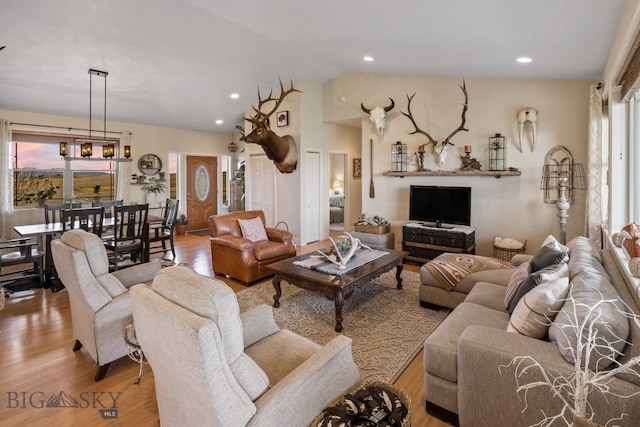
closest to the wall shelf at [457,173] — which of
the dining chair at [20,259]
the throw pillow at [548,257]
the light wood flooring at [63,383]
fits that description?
the throw pillow at [548,257]

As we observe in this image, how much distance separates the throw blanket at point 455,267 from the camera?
10.8 ft

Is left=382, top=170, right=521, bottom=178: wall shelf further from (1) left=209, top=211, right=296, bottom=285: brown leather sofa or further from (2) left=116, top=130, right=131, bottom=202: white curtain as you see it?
(2) left=116, top=130, right=131, bottom=202: white curtain

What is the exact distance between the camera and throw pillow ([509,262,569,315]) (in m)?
2.05

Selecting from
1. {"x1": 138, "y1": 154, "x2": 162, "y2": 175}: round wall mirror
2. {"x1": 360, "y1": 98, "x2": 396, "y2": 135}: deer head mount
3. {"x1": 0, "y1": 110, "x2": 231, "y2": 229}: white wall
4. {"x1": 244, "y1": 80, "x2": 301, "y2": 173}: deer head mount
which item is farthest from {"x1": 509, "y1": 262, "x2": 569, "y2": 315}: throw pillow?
{"x1": 138, "y1": 154, "x2": 162, "y2": 175}: round wall mirror

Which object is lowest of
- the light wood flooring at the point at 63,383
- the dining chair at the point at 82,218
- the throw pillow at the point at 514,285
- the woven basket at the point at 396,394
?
the light wood flooring at the point at 63,383

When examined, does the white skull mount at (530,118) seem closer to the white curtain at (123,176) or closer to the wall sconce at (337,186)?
the wall sconce at (337,186)

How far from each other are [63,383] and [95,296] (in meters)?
0.67

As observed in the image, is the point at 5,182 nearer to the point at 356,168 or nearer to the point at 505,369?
the point at 356,168

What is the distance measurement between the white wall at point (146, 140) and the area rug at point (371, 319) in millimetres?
5054

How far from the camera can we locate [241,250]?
4289 millimetres

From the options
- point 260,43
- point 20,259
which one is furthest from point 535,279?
point 20,259

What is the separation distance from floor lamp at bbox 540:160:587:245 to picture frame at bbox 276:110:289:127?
4517 millimetres

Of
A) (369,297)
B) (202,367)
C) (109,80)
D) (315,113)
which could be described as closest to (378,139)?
(315,113)

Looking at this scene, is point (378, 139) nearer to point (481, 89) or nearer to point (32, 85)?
point (481, 89)
